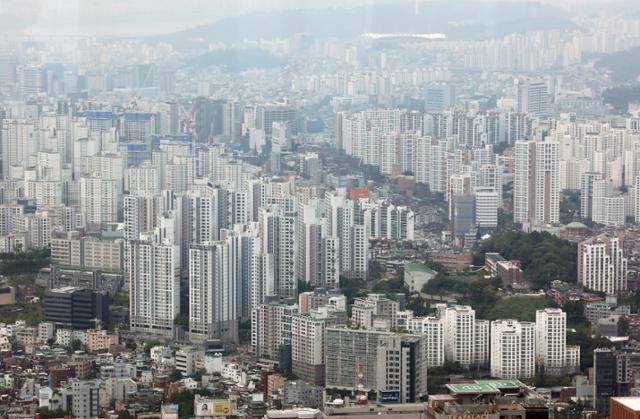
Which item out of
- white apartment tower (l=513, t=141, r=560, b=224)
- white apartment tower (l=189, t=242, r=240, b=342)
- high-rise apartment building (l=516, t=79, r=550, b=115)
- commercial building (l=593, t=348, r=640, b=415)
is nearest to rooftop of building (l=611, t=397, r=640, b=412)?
commercial building (l=593, t=348, r=640, b=415)

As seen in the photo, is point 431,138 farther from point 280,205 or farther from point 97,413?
point 97,413

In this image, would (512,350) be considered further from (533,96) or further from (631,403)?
(533,96)

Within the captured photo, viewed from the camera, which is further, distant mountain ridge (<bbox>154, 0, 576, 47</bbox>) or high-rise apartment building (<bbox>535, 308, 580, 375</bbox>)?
distant mountain ridge (<bbox>154, 0, 576, 47</bbox>)

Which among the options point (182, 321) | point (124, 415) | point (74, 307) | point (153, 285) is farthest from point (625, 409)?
point (153, 285)

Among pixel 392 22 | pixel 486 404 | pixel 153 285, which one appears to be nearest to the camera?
pixel 486 404

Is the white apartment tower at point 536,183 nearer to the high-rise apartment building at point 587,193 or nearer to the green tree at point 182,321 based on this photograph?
the high-rise apartment building at point 587,193

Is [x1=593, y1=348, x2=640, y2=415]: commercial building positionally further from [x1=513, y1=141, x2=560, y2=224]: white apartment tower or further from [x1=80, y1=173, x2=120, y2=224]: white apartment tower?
[x1=80, y1=173, x2=120, y2=224]: white apartment tower

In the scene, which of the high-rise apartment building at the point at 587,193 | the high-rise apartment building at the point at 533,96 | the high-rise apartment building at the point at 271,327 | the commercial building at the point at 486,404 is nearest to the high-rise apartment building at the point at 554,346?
the high-rise apartment building at the point at 271,327

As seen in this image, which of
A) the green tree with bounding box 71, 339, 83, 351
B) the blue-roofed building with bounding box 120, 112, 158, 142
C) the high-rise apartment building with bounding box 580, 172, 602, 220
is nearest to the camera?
the green tree with bounding box 71, 339, 83, 351

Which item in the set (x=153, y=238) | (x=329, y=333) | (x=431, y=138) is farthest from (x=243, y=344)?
(x=431, y=138)
